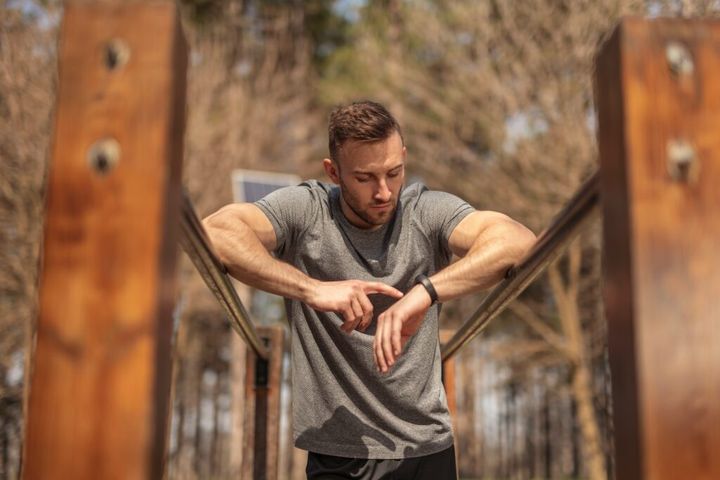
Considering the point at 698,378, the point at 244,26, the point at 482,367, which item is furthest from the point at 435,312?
the point at 244,26

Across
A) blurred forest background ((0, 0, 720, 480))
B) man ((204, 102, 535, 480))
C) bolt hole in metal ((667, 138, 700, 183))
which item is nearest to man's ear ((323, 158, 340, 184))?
man ((204, 102, 535, 480))

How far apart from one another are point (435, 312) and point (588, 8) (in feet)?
23.5

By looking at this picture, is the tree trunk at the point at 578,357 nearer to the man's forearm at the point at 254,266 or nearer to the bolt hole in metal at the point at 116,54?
the man's forearm at the point at 254,266

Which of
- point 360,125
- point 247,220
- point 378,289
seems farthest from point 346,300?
point 360,125

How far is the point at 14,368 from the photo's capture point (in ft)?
28.7

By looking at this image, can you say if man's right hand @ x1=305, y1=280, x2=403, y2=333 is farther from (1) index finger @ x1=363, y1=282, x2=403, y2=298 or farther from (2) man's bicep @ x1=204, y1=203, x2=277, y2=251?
(2) man's bicep @ x1=204, y1=203, x2=277, y2=251

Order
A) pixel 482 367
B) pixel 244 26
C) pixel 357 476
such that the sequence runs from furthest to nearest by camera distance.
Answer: pixel 244 26 → pixel 482 367 → pixel 357 476

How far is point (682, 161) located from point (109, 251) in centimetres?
72

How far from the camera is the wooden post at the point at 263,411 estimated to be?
9.68 feet

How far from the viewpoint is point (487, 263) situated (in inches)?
73.3

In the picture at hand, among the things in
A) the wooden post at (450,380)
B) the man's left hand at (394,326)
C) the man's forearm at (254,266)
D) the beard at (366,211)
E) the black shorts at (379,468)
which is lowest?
the black shorts at (379,468)

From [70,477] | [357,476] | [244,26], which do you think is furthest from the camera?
[244,26]

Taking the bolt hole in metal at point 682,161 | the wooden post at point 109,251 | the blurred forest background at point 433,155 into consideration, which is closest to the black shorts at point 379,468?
the wooden post at point 109,251

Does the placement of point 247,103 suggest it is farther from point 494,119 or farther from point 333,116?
point 333,116
